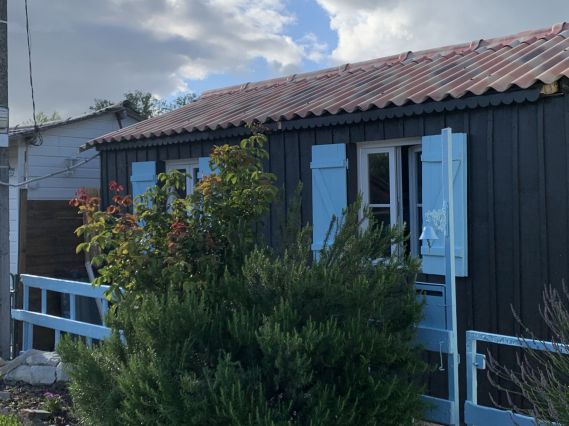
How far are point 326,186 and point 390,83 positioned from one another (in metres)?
1.38

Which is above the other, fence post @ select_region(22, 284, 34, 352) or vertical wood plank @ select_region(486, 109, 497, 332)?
vertical wood plank @ select_region(486, 109, 497, 332)

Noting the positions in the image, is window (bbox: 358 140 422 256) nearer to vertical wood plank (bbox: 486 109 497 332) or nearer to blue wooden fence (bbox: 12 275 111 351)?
vertical wood plank (bbox: 486 109 497 332)

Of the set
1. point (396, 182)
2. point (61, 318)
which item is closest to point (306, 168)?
point (396, 182)

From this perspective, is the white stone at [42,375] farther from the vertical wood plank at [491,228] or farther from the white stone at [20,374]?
the vertical wood plank at [491,228]

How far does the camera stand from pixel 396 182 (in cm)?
688

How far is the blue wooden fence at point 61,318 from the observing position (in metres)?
7.16

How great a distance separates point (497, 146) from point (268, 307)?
2870 millimetres

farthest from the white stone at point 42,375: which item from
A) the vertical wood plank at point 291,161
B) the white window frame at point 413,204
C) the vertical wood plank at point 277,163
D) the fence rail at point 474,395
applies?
the fence rail at point 474,395

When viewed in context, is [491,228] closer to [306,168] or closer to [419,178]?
[419,178]

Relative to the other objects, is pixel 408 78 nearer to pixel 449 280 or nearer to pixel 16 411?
pixel 449 280

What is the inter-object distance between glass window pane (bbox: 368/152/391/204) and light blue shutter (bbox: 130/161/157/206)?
328 centimetres

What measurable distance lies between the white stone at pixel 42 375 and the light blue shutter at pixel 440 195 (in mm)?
4018

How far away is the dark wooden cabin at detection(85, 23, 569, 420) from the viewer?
18.7 feet

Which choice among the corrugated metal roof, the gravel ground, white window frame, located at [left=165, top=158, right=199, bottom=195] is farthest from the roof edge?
the gravel ground
